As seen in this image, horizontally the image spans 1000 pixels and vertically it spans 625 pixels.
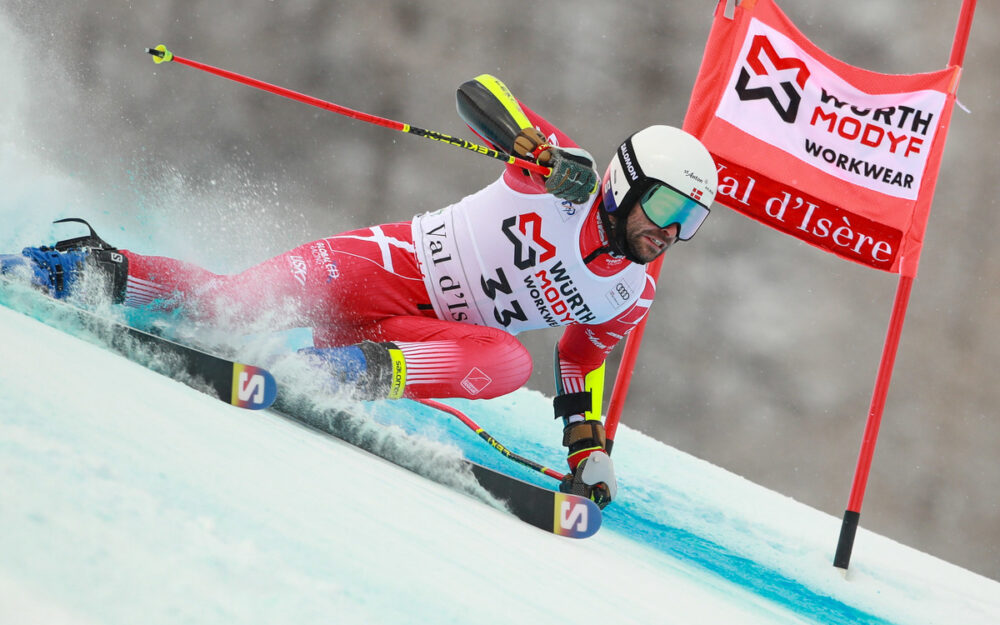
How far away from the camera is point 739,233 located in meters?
5.88

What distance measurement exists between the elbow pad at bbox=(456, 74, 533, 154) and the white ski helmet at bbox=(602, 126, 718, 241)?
1.12 feet

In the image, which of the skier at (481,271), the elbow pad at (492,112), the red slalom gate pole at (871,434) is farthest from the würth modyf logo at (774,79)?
the elbow pad at (492,112)

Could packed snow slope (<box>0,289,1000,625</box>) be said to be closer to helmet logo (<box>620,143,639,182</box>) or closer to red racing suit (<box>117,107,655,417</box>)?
red racing suit (<box>117,107,655,417</box>)

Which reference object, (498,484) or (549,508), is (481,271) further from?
(549,508)

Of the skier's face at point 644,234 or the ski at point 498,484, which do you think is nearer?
the ski at point 498,484

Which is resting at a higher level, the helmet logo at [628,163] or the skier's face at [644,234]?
the helmet logo at [628,163]

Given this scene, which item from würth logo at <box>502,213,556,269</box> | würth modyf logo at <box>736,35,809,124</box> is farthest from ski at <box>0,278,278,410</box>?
würth modyf logo at <box>736,35,809,124</box>

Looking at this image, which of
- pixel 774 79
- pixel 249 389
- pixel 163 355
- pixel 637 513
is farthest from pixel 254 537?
pixel 774 79

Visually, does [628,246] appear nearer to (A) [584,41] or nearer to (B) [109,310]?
(B) [109,310]

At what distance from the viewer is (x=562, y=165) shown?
2.46 meters

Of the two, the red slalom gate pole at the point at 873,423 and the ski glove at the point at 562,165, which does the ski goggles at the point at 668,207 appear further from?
the red slalom gate pole at the point at 873,423

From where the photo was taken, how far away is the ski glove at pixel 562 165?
2.46m

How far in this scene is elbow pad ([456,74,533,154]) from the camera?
260cm

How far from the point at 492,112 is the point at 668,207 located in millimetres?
618
